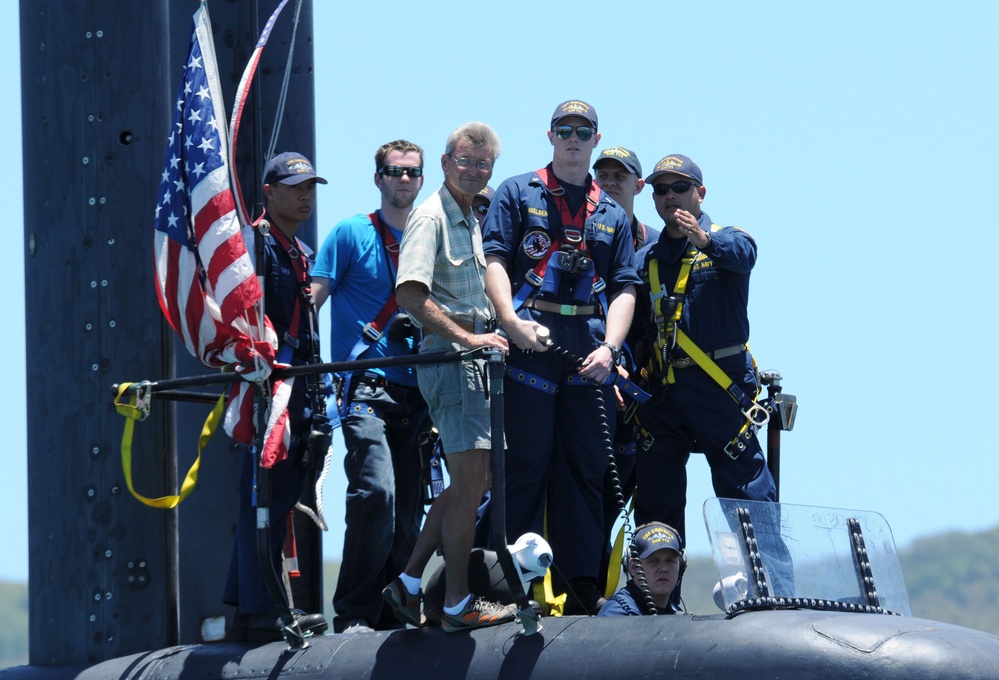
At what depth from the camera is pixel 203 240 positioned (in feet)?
27.6

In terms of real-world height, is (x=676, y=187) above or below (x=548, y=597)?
above

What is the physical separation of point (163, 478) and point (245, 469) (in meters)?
0.91

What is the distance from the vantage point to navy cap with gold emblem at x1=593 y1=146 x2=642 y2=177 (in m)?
9.96

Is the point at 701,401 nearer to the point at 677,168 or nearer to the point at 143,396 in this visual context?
the point at 677,168

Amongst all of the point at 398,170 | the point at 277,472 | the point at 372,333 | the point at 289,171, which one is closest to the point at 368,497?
the point at 277,472

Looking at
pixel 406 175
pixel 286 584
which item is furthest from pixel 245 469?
pixel 406 175

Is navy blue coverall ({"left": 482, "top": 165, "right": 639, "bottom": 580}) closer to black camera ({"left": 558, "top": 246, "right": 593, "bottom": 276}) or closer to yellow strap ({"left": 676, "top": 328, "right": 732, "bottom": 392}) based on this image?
black camera ({"left": 558, "top": 246, "right": 593, "bottom": 276})

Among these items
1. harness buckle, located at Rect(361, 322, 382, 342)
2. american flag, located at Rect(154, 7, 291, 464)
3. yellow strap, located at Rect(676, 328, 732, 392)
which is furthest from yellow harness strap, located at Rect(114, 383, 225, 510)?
yellow strap, located at Rect(676, 328, 732, 392)

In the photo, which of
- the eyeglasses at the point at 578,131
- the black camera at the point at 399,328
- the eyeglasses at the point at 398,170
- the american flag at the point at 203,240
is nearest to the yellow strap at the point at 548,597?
the american flag at the point at 203,240

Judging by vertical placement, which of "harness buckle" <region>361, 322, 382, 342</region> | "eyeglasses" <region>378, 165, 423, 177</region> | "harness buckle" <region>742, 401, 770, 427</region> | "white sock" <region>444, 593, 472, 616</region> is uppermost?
"eyeglasses" <region>378, 165, 423, 177</region>

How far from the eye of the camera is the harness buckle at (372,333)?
9.20 metres

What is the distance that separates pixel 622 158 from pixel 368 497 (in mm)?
2401

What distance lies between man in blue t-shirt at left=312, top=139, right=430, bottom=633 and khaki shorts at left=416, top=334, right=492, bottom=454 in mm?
904

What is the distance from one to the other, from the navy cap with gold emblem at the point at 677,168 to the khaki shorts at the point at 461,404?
1935 millimetres
